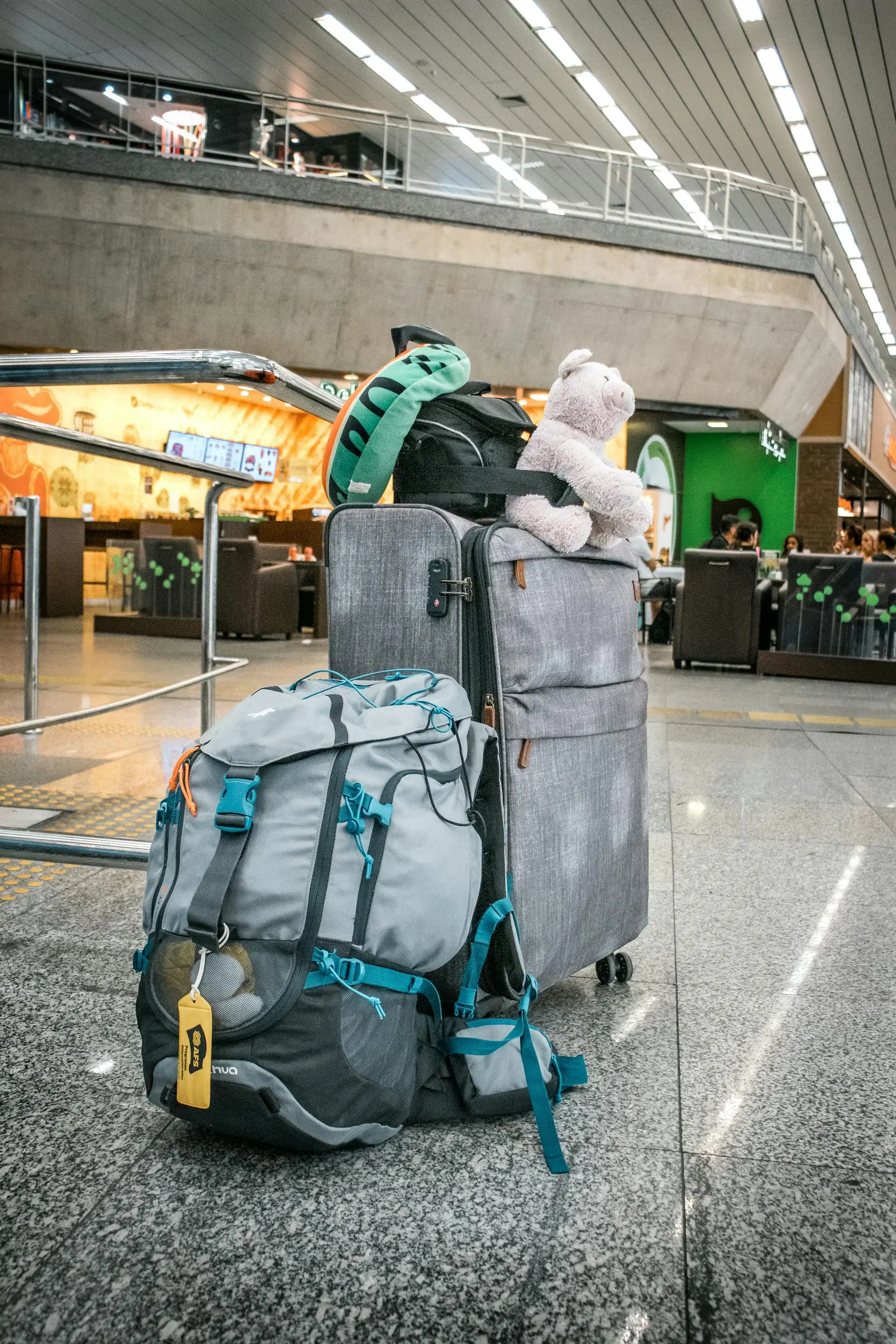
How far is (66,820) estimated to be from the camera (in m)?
2.79

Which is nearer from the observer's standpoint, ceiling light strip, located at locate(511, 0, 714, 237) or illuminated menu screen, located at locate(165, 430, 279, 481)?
ceiling light strip, located at locate(511, 0, 714, 237)

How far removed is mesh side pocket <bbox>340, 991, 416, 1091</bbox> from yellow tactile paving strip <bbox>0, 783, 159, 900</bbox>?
126 centimetres

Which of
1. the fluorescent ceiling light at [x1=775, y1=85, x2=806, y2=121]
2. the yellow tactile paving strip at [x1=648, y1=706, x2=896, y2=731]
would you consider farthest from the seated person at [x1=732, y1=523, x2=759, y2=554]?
the fluorescent ceiling light at [x1=775, y1=85, x2=806, y2=121]

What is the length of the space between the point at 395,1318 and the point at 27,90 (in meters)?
14.7

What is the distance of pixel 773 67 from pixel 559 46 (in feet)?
8.61

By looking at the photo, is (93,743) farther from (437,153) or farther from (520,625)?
(437,153)

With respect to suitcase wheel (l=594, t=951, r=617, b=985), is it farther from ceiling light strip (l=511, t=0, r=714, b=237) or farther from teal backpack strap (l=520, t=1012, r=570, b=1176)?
ceiling light strip (l=511, t=0, r=714, b=237)

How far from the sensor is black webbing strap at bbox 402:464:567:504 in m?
1.56

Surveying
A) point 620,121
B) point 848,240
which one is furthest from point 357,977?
point 848,240

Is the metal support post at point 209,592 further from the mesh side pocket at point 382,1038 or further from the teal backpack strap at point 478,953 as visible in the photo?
the mesh side pocket at point 382,1038

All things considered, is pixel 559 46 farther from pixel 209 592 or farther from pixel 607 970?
pixel 607 970

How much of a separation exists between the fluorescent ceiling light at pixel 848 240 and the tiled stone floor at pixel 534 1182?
62.7ft

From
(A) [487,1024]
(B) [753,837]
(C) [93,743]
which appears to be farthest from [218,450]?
(A) [487,1024]

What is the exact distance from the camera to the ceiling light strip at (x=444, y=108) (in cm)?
1277
